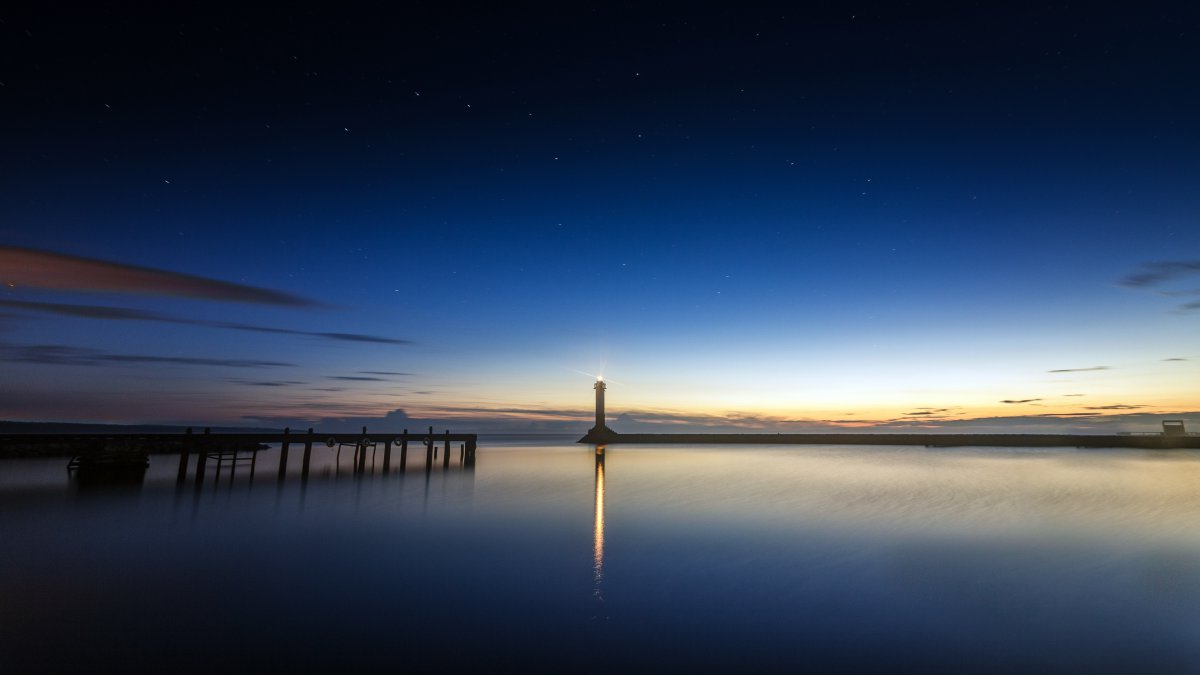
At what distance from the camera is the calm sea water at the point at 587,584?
29.8 feet

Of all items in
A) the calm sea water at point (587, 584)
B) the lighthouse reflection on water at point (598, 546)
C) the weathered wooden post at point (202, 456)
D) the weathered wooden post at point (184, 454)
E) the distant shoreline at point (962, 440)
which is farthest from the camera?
the distant shoreline at point (962, 440)

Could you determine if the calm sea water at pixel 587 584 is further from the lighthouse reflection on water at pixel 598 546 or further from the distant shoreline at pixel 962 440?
the distant shoreline at pixel 962 440

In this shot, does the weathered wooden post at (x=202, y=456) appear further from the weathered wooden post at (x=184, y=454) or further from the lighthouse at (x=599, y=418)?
the lighthouse at (x=599, y=418)

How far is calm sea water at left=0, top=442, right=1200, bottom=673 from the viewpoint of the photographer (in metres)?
9.08

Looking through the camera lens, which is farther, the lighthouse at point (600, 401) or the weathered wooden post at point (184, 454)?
the lighthouse at point (600, 401)

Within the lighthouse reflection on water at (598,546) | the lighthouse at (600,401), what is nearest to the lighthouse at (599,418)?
the lighthouse at (600,401)

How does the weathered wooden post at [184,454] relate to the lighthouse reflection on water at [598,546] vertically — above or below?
above

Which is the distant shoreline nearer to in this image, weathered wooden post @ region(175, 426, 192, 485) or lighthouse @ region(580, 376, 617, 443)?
lighthouse @ region(580, 376, 617, 443)

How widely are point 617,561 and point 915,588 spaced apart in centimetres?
766

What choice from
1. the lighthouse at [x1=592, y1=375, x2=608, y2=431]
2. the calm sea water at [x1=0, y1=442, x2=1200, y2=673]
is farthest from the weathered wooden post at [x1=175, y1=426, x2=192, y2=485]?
the lighthouse at [x1=592, y1=375, x2=608, y2=431]

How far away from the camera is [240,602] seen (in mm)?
11297

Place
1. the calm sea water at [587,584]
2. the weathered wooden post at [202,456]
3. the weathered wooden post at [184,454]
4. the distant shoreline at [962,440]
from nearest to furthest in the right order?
1. the calm sea water at [587,584]
2. the weathered wooden post at [184,454]
3. the weathered wooden post at [202,456]
4. the distant shoreline at [962,440]

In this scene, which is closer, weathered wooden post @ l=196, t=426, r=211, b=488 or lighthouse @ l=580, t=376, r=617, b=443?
weathered wooden post @ l=196, t=426, r=211, b=488

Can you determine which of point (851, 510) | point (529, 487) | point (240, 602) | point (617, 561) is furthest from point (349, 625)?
point (529, 487)
